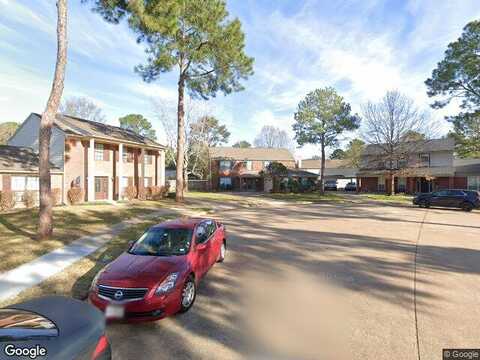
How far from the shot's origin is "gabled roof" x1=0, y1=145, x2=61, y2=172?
19.5 m

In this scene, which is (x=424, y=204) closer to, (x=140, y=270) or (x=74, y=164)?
(x=140, y=270)

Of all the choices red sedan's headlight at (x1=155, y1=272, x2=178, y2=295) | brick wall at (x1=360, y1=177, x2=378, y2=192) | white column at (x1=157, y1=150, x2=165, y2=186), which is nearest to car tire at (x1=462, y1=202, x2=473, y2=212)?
brick wall at (x1=360, y1=177, x2=378, y2=192)

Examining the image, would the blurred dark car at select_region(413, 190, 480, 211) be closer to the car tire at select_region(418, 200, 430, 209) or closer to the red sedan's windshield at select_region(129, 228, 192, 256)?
the car tire at select_region(418, 200, 430, 209)

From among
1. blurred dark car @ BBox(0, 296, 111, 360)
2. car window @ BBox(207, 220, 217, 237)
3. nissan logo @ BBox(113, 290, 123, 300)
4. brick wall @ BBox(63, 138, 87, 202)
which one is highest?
brick wall @ BBox(63, 138, 87, 202)

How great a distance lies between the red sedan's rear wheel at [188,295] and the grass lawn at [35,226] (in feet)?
18.0

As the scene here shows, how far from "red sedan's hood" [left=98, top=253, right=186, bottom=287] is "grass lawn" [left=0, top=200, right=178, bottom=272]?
4.38 metres

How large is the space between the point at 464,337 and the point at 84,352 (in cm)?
496

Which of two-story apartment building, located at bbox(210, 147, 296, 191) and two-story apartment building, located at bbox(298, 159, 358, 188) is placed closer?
two-story apartment building, located at bbox(210, 147, 296, 191)

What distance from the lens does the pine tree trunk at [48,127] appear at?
393 inches

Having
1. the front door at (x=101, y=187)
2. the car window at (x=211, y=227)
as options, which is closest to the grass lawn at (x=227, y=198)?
the front door at (x=101, y=187)

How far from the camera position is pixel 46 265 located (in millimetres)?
7559

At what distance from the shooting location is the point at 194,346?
13.0 ft

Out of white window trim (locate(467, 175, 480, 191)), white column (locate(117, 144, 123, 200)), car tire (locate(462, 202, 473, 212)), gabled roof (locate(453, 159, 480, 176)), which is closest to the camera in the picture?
car tire (locate(462, 202, 473, 212))

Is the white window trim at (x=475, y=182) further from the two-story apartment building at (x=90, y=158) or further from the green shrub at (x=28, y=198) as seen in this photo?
the green shrub at (x=28, y=198)
